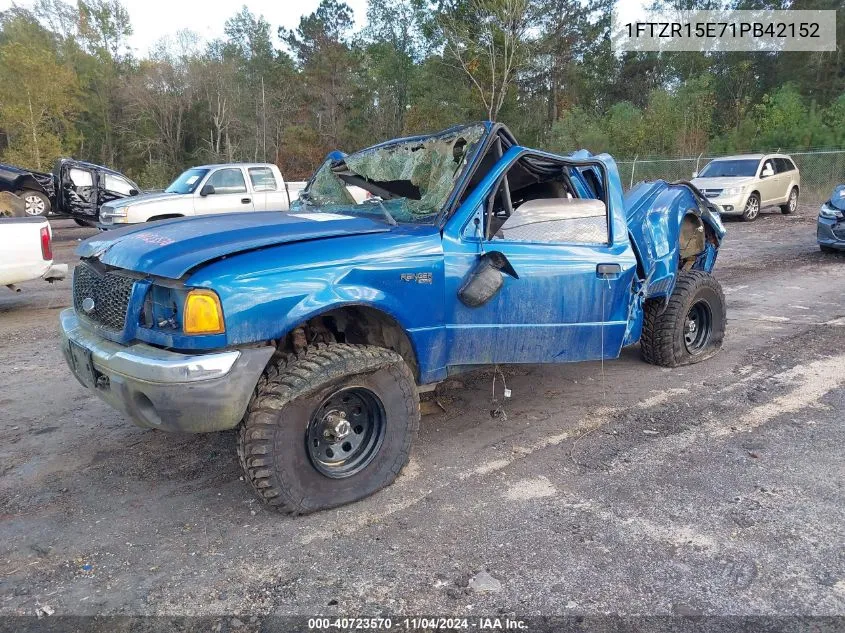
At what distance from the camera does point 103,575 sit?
2.62m

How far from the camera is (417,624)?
2.30 metres

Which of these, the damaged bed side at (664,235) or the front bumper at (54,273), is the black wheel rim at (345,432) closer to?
the damaged bed side at (664,235)

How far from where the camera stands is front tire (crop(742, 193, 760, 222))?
17109mm

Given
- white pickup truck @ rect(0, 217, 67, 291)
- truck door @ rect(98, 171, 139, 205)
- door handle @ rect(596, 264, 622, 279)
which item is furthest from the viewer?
truck door @ rect(98, 171, 139, 205)

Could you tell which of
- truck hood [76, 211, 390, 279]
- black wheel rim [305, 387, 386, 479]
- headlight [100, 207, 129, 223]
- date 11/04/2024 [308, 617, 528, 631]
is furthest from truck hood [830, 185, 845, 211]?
headlight [100, 207, 129, 223]

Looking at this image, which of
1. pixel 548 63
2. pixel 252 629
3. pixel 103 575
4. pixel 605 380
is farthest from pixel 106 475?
pixel 548 63

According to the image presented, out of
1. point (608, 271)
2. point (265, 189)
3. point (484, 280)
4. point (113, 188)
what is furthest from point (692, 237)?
point (113, 188)

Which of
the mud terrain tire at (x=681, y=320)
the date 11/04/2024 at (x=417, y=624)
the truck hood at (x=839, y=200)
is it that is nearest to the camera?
the date 11/04/2024 at (x=417, y=624)

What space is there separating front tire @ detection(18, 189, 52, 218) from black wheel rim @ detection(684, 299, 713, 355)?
1796cm

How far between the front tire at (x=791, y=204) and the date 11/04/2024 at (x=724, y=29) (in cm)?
1781

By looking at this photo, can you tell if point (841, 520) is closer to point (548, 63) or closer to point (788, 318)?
point (788, 318)

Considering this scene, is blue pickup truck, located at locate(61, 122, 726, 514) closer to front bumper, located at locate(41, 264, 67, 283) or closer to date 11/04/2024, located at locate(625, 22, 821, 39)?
front bumper, located at locate(41, 264, 67, 283)

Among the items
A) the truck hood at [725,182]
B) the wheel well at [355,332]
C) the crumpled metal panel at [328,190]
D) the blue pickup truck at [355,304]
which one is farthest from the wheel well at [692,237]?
the truck hood at [725,182]

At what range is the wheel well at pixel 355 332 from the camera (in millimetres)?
3262
